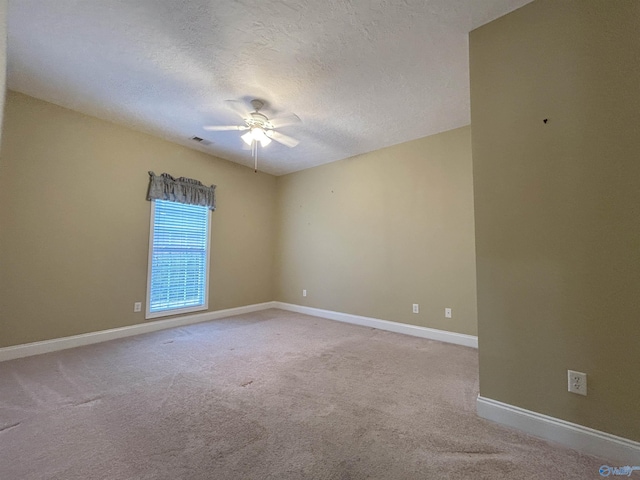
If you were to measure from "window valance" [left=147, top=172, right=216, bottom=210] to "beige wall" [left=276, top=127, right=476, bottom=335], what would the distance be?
156cm

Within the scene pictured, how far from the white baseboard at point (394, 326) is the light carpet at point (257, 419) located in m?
0.23

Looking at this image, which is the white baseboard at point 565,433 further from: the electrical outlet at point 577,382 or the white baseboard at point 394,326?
the white baseboard at point 394,326

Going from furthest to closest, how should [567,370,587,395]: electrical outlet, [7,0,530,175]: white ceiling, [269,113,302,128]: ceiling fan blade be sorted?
1. [269,113,302,128]: ceiling fan blade
2. [7,0,530,175]: white ceiling
3. [567,370,587,395]: electrical outlet

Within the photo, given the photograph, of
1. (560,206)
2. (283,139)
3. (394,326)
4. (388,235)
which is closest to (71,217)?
(283,139)

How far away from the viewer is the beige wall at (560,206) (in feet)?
4.82

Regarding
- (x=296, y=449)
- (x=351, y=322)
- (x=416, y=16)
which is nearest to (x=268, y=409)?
(x=296, y=449)

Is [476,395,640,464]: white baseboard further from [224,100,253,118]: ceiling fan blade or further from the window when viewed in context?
the window

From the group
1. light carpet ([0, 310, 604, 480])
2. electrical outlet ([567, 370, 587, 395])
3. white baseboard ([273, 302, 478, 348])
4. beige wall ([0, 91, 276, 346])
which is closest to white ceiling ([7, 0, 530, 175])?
beige wall ([0, 91, 276, 346])

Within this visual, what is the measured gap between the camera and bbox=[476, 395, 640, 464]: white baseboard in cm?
143

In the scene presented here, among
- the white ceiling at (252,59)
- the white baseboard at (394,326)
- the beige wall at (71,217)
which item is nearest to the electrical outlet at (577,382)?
the white baseboard at (394,326)

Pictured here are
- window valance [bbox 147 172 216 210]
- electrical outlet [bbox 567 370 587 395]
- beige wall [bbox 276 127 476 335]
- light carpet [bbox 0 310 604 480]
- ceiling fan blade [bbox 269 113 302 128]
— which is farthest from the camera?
window valance [bbox 147 172 216 210]

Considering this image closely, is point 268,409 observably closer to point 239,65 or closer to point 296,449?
point 296,449

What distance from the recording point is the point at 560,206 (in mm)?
1642

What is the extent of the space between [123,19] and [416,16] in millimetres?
2073
